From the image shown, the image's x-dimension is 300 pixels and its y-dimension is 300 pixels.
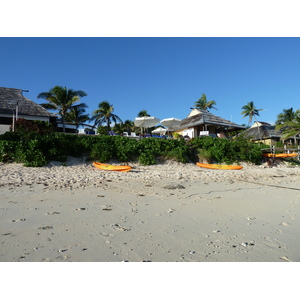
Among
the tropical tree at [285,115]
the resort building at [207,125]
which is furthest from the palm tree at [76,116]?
the tropical tree at [285,115]

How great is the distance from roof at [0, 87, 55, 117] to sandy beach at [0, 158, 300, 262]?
56.6ft

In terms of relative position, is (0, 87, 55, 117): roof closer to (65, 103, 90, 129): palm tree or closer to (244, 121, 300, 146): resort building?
(65, 103, 90, 129): palm tree

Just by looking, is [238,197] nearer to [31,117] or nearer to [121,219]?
[121,219]

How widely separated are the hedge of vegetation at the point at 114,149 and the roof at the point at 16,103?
32.8 feet

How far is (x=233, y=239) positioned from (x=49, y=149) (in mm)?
9632

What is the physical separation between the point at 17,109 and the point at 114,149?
12402 millimetres

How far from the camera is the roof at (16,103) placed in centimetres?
1930

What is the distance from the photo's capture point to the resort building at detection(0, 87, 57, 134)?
19.0 m

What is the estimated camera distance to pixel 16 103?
20047 millimetres

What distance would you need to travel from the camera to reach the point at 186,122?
2705 centimetres

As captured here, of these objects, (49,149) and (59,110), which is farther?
(59,110)

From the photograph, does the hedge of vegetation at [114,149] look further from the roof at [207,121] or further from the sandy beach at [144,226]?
the roof at [207,121]

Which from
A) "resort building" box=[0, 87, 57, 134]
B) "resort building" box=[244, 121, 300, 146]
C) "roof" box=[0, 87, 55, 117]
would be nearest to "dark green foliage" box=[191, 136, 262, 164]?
"resort building" box=[0, 87, 57, 134]

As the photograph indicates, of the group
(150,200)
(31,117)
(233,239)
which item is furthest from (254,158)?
(31,117)
